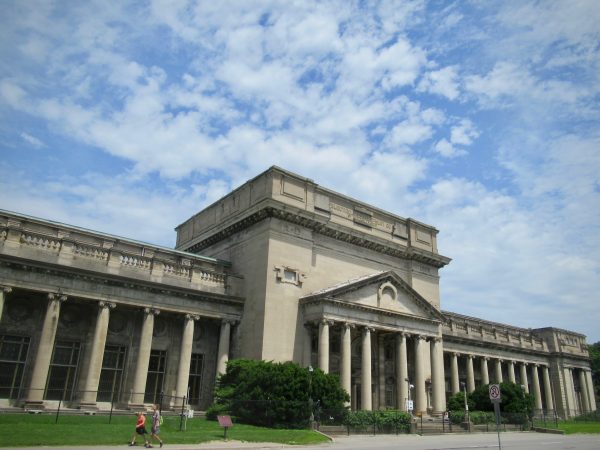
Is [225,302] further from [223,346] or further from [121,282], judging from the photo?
[121,282]

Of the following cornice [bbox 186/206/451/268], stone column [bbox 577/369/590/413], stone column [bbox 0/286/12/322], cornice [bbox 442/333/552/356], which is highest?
cornice [bbox 186/206/451/268]

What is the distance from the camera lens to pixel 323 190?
4344cm

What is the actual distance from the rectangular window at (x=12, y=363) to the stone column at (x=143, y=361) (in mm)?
6467

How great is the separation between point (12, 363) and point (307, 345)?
19.1m

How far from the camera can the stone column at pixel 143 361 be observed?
3194cm

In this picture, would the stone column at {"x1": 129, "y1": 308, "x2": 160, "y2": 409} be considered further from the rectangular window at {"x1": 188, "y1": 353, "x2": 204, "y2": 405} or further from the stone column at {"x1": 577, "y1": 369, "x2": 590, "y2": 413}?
the stone column at {"x1": 577, "y1": 369, "x2": 590, "y2": 413}

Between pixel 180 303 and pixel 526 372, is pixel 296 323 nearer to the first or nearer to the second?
pixel 180 303

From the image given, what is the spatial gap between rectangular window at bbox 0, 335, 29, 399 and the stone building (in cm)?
6

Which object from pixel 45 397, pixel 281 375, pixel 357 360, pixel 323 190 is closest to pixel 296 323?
pixel 357 360

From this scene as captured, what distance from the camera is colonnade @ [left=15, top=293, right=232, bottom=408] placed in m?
28.6

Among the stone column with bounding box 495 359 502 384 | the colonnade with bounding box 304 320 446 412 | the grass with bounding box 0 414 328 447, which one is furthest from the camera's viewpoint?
the stone column with bounding box 495 359 502 384

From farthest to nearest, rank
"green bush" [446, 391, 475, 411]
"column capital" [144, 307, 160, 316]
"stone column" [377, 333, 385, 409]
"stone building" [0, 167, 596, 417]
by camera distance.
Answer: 1. "green bush" [446, 391, 475, 411]
2. "stone column" [377, 333, 385, 409]
3. "column capital" [144, 307, 160, 316]
4. "stone building" [0, 167, 596, 417]

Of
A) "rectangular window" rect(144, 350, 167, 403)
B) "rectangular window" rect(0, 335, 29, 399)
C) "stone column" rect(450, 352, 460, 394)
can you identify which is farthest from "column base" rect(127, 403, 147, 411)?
"stone column" rect(450, 352, 460, 394)

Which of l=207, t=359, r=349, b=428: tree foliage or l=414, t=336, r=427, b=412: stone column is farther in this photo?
l=414, t=336, r=427, b=412: stone column
